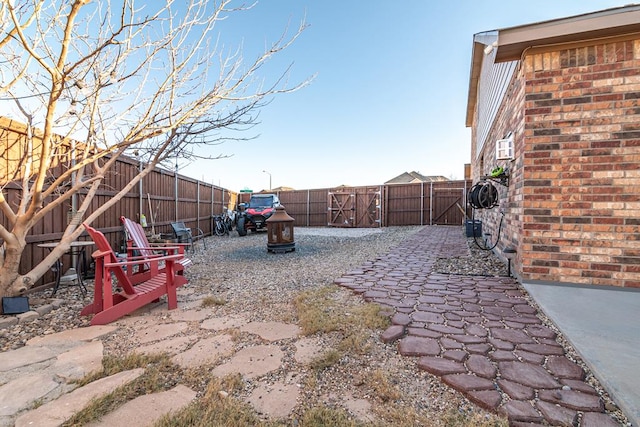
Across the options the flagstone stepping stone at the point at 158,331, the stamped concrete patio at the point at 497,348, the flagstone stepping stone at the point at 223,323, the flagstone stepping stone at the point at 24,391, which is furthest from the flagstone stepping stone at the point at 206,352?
the stamped concrete patio at the point at 497,348

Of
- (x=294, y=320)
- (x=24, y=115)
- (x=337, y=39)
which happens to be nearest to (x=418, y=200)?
(x=337, y=39)

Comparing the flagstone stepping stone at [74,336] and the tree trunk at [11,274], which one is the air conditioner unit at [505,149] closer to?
the flagstone stepping stone at [74,336]

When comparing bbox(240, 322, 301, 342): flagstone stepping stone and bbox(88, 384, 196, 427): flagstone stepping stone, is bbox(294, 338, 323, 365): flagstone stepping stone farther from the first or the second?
bbox(88, 384, 196, 427): flagstone stepping stone

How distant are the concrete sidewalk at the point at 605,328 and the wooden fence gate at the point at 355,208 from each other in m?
11.3

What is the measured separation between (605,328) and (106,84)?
14.2 ft

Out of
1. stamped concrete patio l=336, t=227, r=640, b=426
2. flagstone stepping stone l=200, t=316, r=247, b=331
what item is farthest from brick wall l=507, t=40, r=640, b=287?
flagstone stepping stone l=200, t=316, r=247, b=331

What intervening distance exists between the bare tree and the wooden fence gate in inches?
433

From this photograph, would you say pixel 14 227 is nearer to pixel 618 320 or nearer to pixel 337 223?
pixel 618 320

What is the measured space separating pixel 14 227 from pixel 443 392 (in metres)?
3.69

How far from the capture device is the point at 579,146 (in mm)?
2938

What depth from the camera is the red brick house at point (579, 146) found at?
9.09 feet

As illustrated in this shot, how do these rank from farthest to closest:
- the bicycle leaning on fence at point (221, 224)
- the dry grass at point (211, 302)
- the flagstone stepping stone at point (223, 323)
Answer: the bicycle leaning on fence at point (221, 224) → the dry grass at point (211, 302) → the flagstone stepping stone at point (223, 323)

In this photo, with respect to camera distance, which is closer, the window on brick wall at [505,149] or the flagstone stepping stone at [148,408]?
the flagstone stepping stone at [148,408]

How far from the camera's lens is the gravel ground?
1.50 meters
